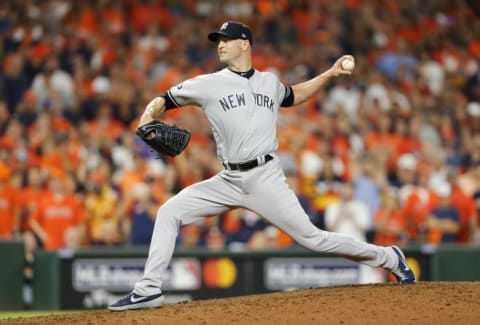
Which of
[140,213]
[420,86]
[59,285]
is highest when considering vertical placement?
[420,86]

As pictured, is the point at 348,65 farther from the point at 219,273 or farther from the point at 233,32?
the point at 219,273

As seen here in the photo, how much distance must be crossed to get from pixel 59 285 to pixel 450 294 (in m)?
5.42

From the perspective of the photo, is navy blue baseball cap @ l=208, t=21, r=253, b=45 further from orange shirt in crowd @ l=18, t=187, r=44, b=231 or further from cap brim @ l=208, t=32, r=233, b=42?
orange shirt in crowd @ l=18, t=187, r=44, b=231

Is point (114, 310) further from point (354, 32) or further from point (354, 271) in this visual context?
point (354, 32)

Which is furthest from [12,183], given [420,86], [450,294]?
[420,86]

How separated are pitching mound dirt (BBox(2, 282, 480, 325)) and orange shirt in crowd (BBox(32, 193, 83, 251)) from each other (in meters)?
4.81

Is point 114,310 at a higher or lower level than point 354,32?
lower

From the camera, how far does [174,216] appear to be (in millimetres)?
6957

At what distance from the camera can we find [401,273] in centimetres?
752

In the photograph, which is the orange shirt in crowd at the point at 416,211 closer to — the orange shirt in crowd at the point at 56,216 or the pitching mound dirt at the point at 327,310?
the orange shirt in crowd at the point at 56,216

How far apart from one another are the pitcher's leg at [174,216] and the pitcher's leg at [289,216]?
0.63 feet

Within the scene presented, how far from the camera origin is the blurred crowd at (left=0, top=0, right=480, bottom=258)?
12164mm

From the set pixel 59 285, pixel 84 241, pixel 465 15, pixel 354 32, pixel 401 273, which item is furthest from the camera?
pixel 465 15

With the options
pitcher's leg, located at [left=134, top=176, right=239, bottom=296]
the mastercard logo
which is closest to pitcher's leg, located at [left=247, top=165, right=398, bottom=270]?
pitcher's leg, located at [left=134, top=176, right=239, bottom=296]
